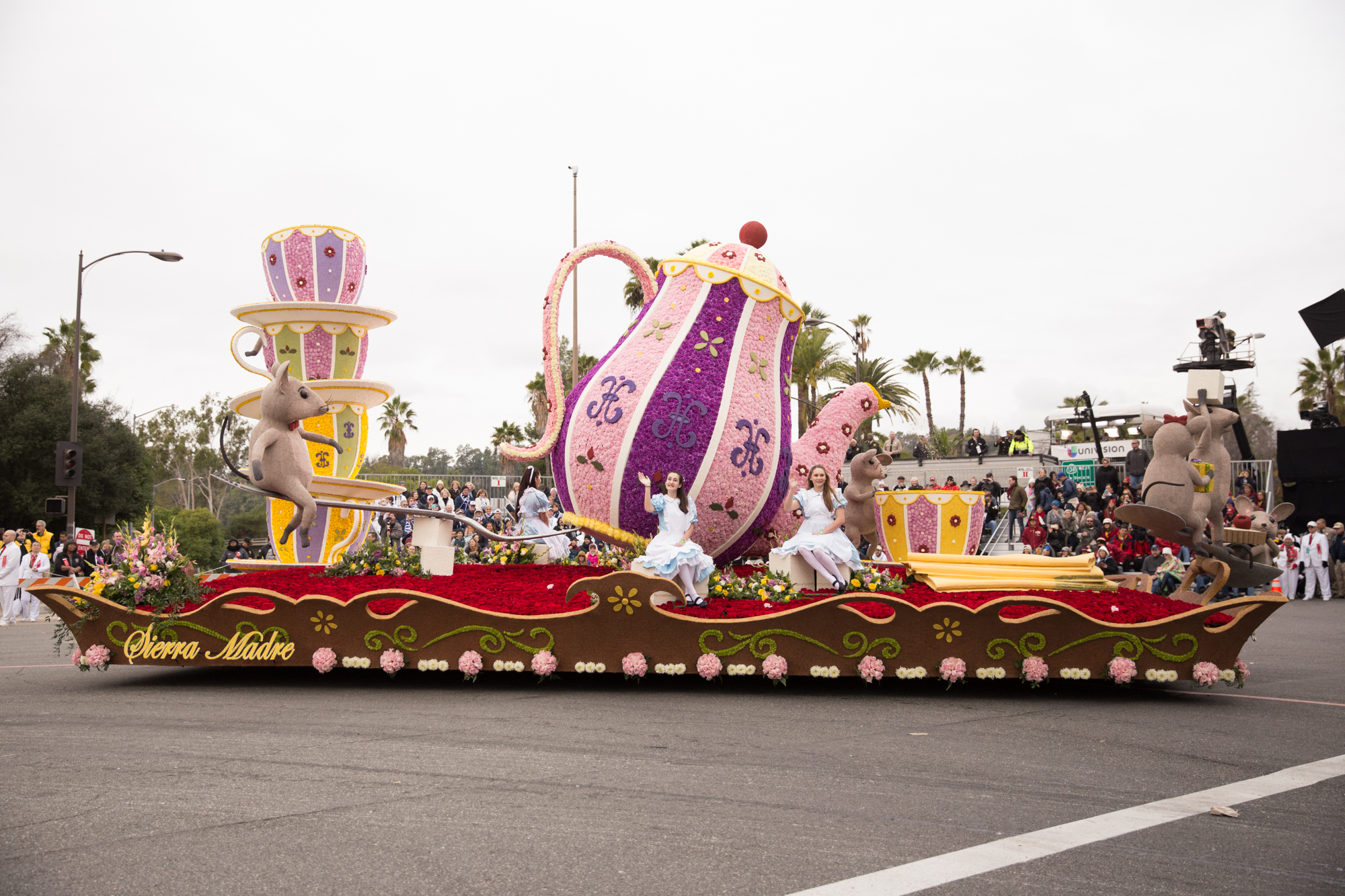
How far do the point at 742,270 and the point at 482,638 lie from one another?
13.4 ft

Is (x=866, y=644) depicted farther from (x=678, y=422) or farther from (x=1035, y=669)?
(x=678, y=422)

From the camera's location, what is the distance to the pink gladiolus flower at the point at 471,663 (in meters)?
7.26

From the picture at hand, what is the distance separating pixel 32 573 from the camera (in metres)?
15.7

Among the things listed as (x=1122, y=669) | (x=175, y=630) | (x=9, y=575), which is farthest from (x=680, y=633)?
(x=9, y=575)

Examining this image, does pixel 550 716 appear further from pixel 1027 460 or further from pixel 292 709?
pixel 1027 460

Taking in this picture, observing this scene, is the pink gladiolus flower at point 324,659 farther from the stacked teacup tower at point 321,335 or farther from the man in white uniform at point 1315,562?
the man in white uniform at point 1315,562

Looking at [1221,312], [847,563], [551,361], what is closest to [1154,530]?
[847,563]

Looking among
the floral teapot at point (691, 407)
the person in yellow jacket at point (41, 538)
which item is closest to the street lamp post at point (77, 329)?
the person in yellow jacket at point (41, 538)

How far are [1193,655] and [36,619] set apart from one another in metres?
17.7

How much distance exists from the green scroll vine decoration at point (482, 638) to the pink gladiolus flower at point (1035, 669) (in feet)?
11.7

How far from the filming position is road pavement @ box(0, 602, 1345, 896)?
3.59 meters

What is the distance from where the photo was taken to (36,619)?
1634 cm

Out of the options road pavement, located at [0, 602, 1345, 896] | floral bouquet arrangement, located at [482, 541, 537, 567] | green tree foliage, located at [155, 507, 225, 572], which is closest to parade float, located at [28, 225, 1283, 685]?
road pavement, located at [0, 602, 1345, 896]

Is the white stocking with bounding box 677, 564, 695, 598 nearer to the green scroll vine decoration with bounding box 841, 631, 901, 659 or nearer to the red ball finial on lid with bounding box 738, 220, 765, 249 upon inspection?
the green scroll vine decoration with bounding box 841, 631, 901, 659
